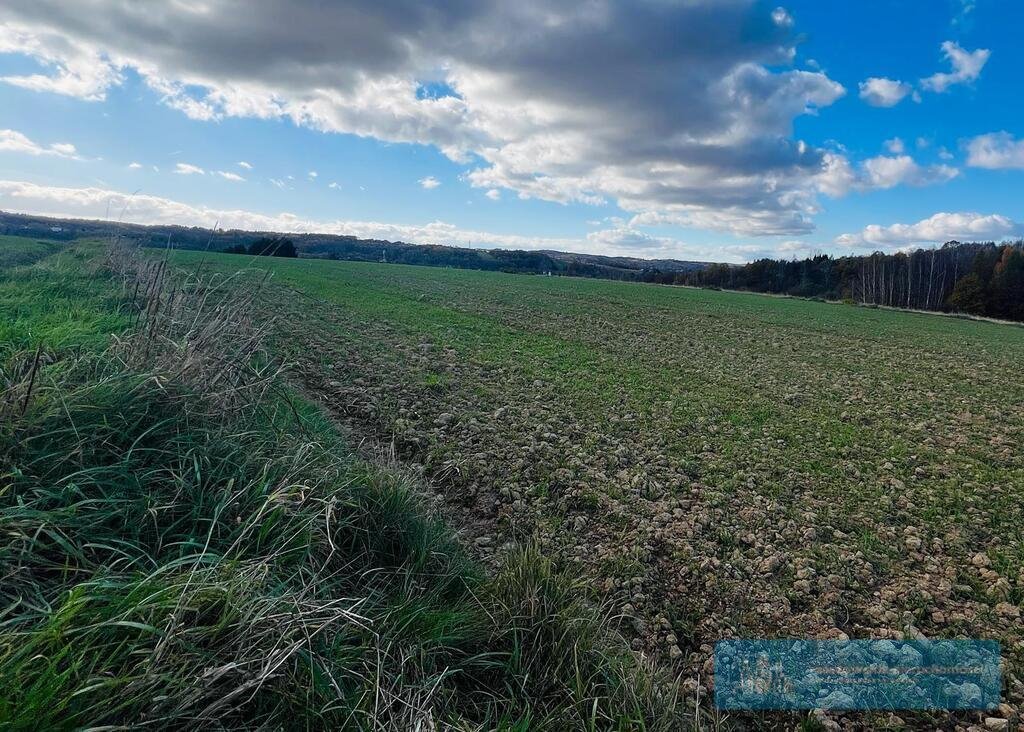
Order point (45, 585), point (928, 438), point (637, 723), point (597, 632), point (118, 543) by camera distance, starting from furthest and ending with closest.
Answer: point (928, 438) → point (597, 632) → point (118, 543) → point (637, 723) → point (45, 585)

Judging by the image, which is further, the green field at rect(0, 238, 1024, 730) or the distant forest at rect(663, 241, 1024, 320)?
the distant forest at rect(663, 241, 1024, 320)

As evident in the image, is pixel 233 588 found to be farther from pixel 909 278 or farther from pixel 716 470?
pixel 909 278

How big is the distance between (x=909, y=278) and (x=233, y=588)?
11175 centimetres

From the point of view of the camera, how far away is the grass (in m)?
2.20

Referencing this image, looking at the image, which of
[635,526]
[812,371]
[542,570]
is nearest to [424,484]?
[635,526]

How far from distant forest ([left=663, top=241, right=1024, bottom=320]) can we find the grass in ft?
282

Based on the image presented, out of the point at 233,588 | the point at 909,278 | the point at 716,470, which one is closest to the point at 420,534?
the point at 233,588

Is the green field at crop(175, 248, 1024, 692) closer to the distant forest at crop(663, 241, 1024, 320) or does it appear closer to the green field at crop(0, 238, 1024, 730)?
the green field at crop(0, 238, 1024, 730)

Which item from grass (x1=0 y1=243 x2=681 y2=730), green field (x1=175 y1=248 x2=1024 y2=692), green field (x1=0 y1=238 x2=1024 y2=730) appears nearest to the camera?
grass (x1=0 y1=243 x2=681 y2=730)

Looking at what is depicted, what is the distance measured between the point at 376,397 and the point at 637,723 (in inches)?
325

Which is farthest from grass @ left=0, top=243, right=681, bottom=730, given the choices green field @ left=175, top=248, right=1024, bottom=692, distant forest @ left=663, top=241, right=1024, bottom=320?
distant forest @ left=663, top=241, right=1024, bottom=320

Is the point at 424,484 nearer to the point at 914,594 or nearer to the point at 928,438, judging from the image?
the point at 914,594

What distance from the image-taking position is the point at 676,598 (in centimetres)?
482

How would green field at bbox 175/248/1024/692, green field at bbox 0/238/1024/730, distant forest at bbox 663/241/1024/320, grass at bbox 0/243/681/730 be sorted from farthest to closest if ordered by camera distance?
distant forest at bbox 663/241/1024/320
green field at bbox 175/248/1024/692
green field at bbox 0/238/1024/730
grass at bbox 0/243/681/730
